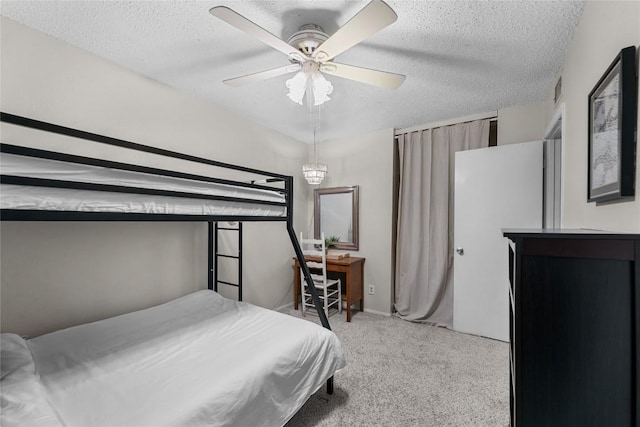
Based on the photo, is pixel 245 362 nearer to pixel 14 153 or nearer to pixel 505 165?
pixel 14 153

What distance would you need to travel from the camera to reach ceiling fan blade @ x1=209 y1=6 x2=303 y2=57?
3.95 ft

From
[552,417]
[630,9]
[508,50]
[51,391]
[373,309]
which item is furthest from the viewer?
[373,309]

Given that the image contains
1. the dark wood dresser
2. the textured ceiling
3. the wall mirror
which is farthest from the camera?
the wall mirror

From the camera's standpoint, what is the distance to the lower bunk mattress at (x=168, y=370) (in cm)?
105

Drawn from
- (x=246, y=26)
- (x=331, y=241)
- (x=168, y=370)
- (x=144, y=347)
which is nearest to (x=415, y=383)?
(x=168, y=370)

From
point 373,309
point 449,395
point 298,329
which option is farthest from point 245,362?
point 373,309

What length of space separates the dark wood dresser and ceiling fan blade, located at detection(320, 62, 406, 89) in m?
1.23

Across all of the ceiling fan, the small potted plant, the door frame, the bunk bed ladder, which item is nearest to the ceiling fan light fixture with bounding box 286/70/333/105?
the ceiling fan

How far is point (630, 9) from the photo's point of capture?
102 centimetres

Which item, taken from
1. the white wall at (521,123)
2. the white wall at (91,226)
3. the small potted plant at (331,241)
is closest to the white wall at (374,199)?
the small potted plant at (331,241)

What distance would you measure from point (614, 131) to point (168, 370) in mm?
2204

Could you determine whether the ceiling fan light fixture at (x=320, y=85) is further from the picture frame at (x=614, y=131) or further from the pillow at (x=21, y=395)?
the pillow at (x=21, y=395)

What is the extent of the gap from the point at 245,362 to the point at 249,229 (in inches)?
77.6

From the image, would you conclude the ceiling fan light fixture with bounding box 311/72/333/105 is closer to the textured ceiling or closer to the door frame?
the textured ceiling
